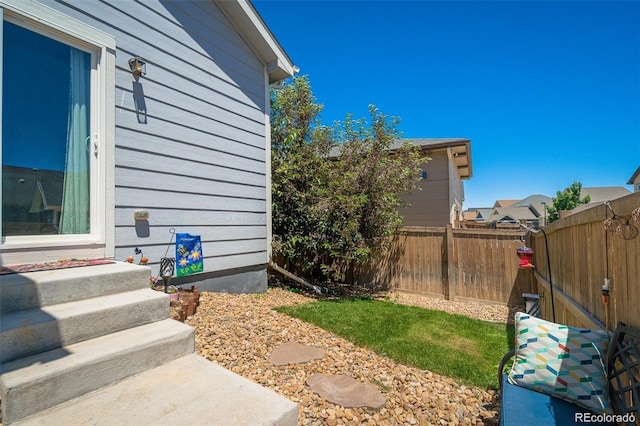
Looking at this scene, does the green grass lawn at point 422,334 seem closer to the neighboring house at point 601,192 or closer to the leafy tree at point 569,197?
the leafy tree at point 569,197

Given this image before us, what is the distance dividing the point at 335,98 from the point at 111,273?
10797mm

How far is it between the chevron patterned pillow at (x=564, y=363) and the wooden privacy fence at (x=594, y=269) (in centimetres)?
23

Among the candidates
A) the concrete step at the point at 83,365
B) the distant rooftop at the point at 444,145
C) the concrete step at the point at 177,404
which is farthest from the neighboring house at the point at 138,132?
the distant rooftop at the point at 444,145

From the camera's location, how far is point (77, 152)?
3299mm

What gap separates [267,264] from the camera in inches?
228

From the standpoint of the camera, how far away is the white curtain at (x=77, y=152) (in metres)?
3.20

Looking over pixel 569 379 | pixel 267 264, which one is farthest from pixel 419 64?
pixel 569 379

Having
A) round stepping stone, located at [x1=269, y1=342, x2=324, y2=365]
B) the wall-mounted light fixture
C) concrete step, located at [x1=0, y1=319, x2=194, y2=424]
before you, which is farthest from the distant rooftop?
concrete step, located at [x1=0, y1=319, x2=194, y2=424]

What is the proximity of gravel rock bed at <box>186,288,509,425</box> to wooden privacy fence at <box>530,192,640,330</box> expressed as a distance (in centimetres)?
114

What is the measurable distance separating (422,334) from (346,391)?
206 cm

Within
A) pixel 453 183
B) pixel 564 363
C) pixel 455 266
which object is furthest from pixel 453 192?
pixel 564 363

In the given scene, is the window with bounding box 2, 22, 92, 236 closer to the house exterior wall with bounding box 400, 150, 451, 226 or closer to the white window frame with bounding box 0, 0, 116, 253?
the white window frame with bounding box 0, 0, 116, 253

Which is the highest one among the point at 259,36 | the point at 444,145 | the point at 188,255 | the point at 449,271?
the point at 259,36

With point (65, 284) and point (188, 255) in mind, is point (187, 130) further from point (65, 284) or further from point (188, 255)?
point (65, 284)
